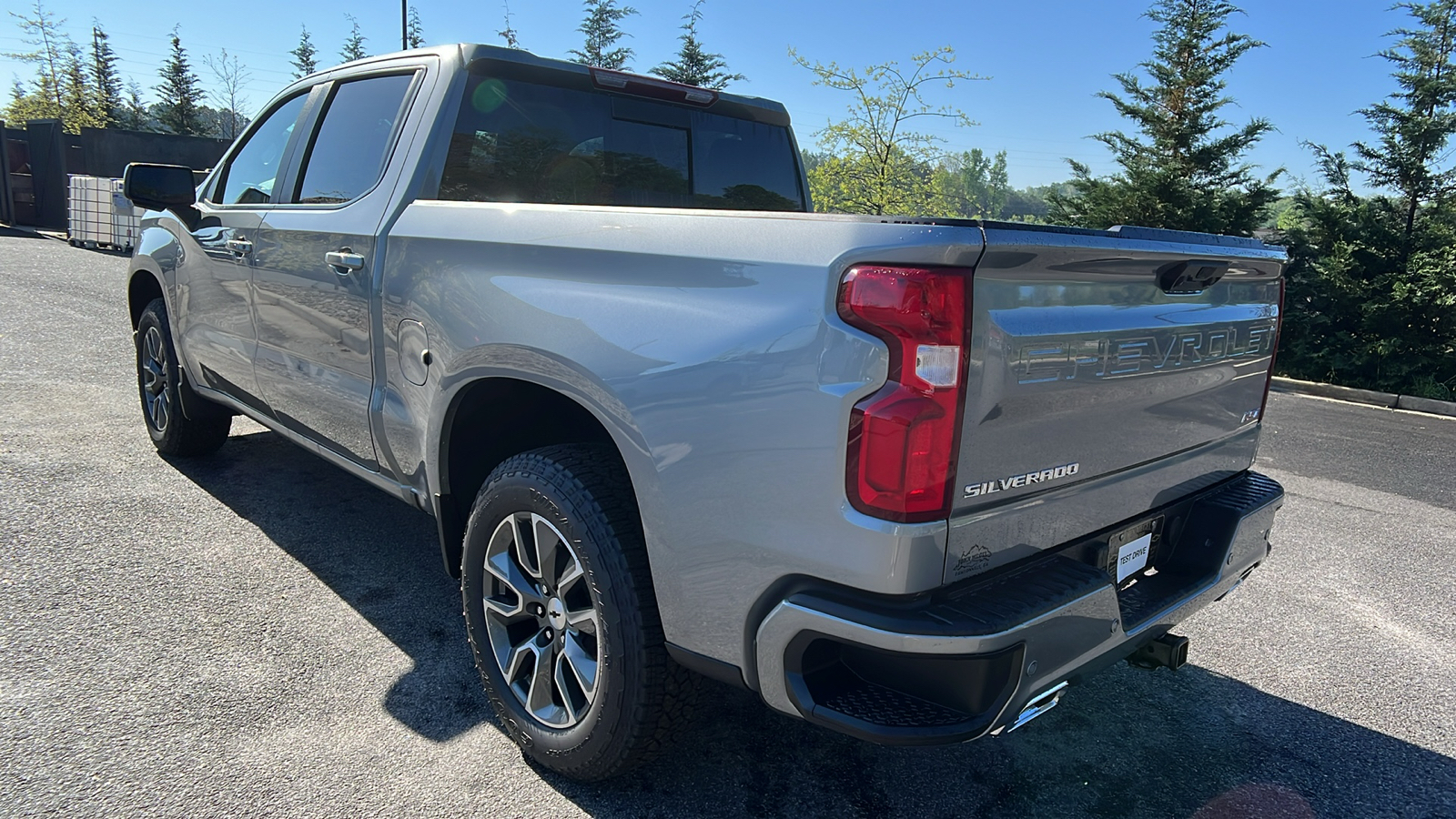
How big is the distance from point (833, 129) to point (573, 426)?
11.5 meters

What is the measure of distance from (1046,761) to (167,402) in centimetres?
469

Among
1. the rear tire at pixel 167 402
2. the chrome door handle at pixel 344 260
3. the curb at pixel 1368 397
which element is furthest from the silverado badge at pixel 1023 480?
the curb at pixel 1368 397

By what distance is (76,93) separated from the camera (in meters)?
36.8

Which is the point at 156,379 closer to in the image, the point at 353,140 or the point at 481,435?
the point at 353,140

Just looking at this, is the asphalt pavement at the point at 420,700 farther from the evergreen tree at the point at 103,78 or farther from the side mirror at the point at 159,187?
the evergreen tree at the point at 103,78

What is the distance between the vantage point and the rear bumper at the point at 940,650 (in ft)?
5.59

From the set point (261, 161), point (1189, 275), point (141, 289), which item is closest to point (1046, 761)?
point (1189, 275)

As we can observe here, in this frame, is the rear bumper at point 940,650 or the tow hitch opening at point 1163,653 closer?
the rear bumper at point 940,650

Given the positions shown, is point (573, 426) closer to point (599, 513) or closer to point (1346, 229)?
point (599, 513)

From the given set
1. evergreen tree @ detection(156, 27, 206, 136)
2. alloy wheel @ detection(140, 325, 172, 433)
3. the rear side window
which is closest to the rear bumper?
the rear side window

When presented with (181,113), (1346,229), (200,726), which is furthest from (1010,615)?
(181,113)

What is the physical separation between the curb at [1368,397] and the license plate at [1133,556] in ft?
32.5

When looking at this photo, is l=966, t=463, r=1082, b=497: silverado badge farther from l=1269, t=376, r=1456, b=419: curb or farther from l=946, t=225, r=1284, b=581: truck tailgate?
l=1269, t=376, r=1456, b=419: curb

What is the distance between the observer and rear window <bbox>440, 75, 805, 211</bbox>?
119 inches
